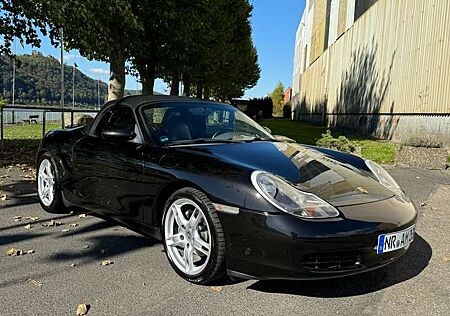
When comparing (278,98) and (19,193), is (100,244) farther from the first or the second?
(278,98)

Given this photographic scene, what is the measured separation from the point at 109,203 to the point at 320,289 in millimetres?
2022

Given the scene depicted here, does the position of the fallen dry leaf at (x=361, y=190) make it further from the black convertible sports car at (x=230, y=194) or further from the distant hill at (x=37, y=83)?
the distant hill at (x=37, y=83)

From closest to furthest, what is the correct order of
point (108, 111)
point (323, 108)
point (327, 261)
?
point (327, 261)
point (108, 111)
point (323, 108)

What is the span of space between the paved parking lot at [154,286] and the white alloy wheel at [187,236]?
14cm

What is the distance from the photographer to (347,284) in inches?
124

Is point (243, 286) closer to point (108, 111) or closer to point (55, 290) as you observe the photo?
point (55, 290)

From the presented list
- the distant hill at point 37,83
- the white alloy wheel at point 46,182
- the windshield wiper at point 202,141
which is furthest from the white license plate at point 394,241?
the distant hill at point 37,83

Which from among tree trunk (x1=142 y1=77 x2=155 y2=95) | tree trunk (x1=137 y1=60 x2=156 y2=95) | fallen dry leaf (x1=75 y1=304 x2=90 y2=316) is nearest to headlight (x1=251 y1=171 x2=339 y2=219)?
fallen dry leaf (x1=75 y1=304 x2=90 y2=316)

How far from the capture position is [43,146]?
16.9 ft

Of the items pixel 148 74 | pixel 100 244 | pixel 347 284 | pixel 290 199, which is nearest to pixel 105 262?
pixel 100 244

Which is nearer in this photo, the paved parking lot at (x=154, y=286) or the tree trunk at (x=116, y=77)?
the paved parking lot at (x=154, y=286)

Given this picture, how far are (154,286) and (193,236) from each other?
45 centimetres

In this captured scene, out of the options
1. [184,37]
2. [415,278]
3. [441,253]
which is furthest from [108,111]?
[184,37]

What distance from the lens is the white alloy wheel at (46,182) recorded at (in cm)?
494
